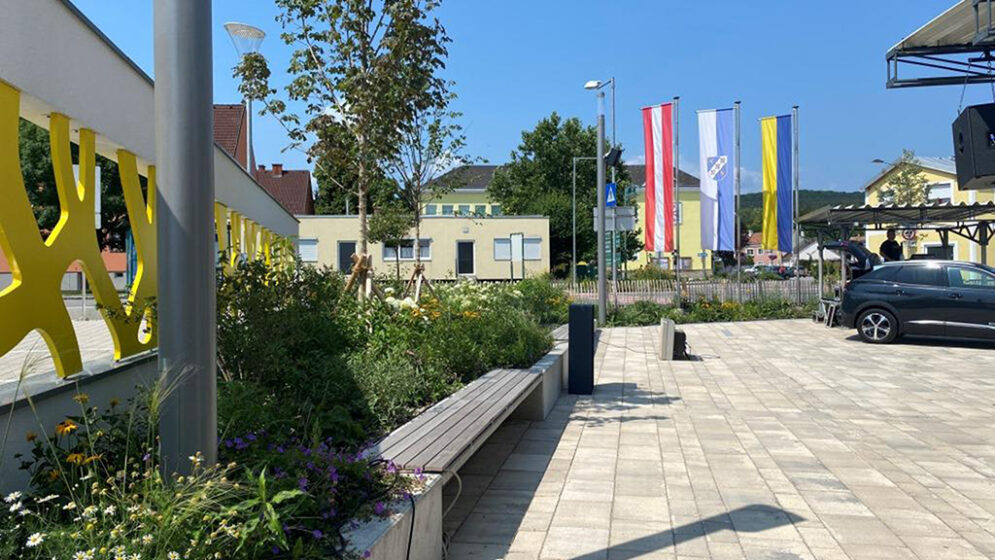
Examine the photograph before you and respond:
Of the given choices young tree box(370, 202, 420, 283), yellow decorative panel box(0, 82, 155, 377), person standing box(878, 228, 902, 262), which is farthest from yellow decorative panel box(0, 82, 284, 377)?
young tree box(370, 202, 420, 283)

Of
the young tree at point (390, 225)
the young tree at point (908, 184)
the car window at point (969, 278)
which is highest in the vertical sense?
the young tree at point (908, 184)

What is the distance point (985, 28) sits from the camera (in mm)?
7316

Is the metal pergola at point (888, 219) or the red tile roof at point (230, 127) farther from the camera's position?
the red tile roof at point (230, 127)

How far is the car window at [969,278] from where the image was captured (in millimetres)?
13422

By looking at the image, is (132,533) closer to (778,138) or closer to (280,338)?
(280,338)

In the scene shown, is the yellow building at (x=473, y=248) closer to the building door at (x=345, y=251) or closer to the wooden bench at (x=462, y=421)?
the building door at (x=345, y=251)

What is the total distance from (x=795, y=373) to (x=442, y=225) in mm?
31368

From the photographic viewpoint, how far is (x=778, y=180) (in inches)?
830

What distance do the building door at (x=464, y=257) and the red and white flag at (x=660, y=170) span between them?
20.7 metres

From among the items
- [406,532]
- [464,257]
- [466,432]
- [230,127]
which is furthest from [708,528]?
[464,257]

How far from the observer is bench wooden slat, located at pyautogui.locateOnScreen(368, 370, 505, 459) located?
12.8 feet

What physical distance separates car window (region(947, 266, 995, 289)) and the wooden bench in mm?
10220

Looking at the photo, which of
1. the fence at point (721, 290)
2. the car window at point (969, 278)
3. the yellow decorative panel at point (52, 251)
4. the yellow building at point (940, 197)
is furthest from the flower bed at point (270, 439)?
the yellow building at point (940, 197)

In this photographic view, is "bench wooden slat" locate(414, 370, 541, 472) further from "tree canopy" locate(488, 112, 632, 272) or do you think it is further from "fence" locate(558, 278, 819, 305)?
"tree canopy" locate(488, 112, 632, 272)
